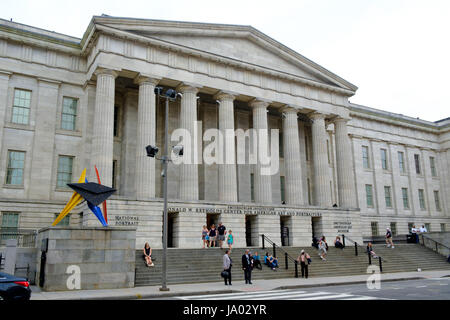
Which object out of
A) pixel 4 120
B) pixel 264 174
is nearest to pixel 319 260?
pixel 264 174

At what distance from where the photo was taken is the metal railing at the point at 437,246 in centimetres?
3475

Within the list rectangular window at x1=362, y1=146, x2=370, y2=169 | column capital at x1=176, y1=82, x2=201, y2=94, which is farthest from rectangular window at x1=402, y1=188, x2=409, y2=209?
column capital at x1=176, y1=82, x2=201, y2=94

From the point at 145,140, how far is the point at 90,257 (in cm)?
1223

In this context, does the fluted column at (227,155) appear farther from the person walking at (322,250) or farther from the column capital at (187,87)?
the person walking at (322,250)

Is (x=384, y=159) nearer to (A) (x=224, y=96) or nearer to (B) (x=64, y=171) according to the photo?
(A) (x=224, y=96)

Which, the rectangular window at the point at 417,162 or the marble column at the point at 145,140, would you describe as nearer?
the marble column at the point at 145,140

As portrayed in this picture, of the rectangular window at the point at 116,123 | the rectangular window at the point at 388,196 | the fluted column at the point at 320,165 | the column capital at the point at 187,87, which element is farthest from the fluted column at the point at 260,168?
the rectangular window at the point at 388,196

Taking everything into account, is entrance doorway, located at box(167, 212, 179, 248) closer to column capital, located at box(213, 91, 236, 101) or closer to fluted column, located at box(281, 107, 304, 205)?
column capital, located at box(213, 91, 236, 101)

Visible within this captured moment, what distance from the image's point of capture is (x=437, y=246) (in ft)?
116

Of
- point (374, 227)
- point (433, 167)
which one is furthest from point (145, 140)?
point (433, 167)

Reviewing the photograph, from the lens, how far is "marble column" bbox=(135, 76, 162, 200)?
2920cm

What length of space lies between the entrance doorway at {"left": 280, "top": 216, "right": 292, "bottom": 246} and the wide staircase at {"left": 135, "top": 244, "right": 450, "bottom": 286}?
152 inches

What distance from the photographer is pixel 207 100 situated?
3784 centimetres

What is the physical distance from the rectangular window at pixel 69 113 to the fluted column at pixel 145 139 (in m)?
5.77
